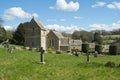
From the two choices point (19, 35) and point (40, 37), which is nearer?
point (40, 37)

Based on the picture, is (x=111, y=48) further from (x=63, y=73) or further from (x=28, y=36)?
(x=63, y=73)

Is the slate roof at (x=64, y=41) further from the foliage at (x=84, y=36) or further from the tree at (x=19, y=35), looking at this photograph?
the foliage at (x=84, y=36)

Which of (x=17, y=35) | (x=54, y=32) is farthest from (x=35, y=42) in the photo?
(x=17, y=35)

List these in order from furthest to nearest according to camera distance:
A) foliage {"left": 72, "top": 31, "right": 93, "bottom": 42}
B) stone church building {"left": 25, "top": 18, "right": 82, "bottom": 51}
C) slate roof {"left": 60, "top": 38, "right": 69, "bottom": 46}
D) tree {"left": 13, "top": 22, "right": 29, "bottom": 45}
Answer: foliage {"left": 72, "top": 31, "right": 93, "bottom": 42} → tree {"left": 13, "top": 22, "right": 29, "bottom": 45} → slate roof {"left": 60, "top": 38, "right": 69, "bottom": 46} → stone church building {"left": 25, "top": 18, "right": 82, "bottom": 51}

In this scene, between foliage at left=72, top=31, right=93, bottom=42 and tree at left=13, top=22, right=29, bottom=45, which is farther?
foliage at left=72, top=31, right=93, bottom=42

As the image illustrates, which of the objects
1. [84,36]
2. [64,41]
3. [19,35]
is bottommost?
[64,41]

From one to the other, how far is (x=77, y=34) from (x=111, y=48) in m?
75.2

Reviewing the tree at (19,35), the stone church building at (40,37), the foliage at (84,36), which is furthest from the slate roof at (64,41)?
the foliage at (84,36)

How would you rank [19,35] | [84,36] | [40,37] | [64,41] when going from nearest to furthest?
1. [40,37]
2. [64,41]
3. [19,35]
4. [84,36]

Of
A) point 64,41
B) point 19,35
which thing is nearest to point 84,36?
point 64,41

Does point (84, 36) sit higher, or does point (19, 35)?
point (84, 36)

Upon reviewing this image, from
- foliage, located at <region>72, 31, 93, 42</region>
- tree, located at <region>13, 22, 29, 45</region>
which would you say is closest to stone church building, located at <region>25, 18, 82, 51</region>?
tree, located at <region>13, 22, 29, 45</region>

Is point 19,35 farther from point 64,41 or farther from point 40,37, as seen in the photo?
point 40,37

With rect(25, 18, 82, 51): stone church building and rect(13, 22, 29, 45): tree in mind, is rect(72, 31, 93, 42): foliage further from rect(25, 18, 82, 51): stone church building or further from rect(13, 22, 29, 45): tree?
rect(25, 18, 82, 51): stone church building
